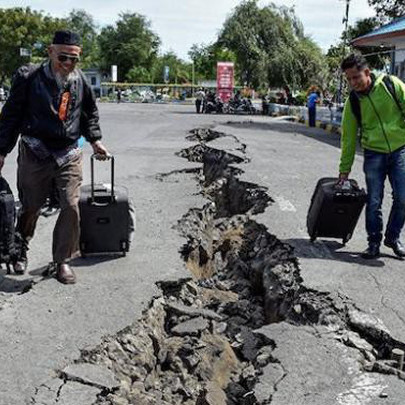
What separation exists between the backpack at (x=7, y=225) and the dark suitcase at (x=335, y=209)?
2735mm

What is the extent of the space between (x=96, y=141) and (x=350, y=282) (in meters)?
2.31

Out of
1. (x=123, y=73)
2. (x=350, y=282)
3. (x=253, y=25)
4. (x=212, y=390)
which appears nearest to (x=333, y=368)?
(x=212, y=390)

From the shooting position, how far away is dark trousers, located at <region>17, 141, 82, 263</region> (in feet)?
15.6

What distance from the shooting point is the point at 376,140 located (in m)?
5.48

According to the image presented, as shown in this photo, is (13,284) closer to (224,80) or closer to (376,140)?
(376,140)

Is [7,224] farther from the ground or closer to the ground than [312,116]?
closer to the ground

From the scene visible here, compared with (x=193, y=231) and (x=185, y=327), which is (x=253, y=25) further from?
(x=185, y=327)

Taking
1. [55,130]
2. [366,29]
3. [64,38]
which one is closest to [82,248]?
[55,130]

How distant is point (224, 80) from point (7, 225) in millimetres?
33600

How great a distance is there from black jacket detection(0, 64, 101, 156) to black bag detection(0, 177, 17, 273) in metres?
0.31

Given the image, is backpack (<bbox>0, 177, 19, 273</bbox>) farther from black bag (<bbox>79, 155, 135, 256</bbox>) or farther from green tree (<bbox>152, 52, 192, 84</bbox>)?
green tree (<bbox>152, 52, 192, 84</bbox>)

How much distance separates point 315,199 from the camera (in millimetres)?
5988

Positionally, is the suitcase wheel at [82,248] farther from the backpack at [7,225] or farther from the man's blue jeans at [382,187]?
the man's blue jeans at [382,187]

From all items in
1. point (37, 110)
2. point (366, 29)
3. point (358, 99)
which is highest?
point (366, 29)
